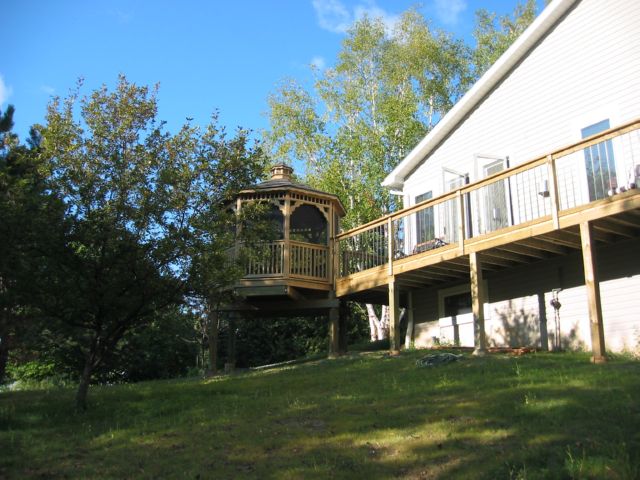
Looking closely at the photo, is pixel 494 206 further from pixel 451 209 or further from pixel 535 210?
pixel 535 210

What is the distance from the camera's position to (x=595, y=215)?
11.1 metres

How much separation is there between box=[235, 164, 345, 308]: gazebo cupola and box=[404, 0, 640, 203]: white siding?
3391 mm

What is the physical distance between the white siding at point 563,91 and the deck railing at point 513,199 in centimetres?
107

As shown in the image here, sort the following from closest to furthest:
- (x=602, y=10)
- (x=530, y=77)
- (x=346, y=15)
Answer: (x=602, y=10)
(x=530, y=77)
(x=346, y=15)

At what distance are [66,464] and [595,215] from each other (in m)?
8.93

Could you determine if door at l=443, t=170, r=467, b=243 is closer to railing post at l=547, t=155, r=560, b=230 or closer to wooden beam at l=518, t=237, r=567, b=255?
wooden beam at l=518, t=237, r=567, b=255

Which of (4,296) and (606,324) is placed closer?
(4,296)

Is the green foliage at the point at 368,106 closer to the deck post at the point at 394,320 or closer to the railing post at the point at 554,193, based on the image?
the deck post at the point at 394,320

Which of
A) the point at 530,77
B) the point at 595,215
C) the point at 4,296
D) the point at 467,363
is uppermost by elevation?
the point at 530,77

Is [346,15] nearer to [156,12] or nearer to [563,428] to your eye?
[156,12]

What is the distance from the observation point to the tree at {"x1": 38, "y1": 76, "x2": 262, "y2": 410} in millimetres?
10547

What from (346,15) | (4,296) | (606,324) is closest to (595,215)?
(606,324)

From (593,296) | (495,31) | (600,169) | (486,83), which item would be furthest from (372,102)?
(593,296)

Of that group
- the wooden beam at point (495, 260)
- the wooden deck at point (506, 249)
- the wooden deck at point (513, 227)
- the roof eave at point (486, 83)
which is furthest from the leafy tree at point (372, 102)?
the wooden beam at point (495, 260)
